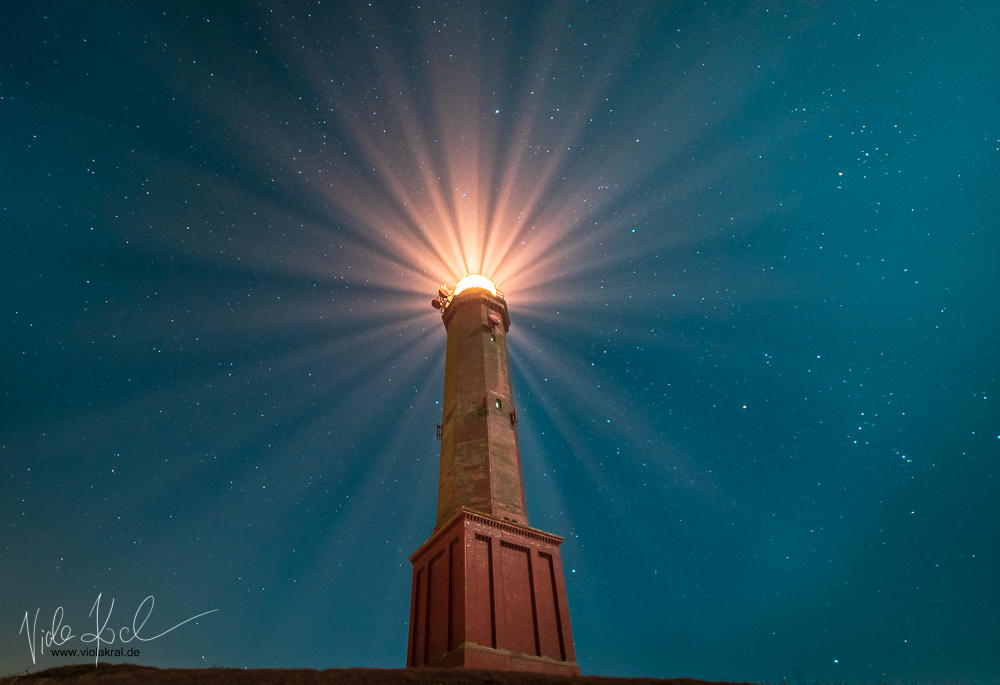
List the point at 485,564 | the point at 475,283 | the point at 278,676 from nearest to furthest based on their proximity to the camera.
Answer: the point at 278,676, the point at 485,564, the point at 475,283

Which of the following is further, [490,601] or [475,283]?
[475,283]

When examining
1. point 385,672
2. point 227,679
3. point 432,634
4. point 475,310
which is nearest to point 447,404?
point 475,310

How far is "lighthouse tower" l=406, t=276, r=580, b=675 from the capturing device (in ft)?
49.8

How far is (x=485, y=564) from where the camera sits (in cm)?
1628

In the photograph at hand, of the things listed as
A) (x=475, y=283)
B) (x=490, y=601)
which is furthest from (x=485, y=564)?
(x=475, y=283)

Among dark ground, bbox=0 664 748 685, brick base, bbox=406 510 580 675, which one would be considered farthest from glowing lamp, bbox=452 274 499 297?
dark ground, bbox=0 664 748 685

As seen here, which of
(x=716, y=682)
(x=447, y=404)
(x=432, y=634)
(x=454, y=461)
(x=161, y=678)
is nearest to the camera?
(x=161, y=678)

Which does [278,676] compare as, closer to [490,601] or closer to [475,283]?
[490,601]

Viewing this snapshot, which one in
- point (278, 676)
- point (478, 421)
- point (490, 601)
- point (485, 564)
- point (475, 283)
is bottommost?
point (278, 676)

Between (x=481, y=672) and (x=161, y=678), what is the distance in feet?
21.3

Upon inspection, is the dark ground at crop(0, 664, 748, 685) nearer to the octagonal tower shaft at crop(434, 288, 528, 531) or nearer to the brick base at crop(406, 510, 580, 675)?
the brick base at crop(406, 510, 580, 675)

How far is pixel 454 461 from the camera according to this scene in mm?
19953

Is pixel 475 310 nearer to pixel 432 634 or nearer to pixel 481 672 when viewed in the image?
pixel 432 634

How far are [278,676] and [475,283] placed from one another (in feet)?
64.8
